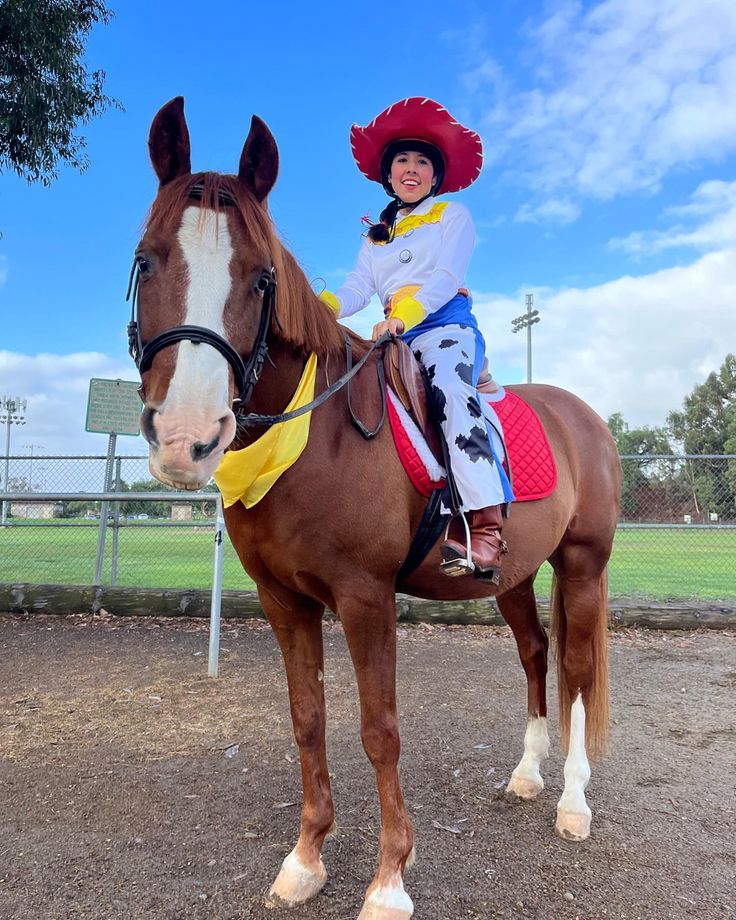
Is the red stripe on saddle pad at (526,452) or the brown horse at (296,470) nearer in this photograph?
the brown horse at (296,470)

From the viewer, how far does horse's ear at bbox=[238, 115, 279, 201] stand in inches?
77.8

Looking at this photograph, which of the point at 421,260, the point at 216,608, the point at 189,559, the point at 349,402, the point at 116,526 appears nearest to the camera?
the point at 349,402

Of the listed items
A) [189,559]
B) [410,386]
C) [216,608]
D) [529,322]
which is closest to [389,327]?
[410,386]

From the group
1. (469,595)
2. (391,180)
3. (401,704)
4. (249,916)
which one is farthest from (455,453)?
(401,704)

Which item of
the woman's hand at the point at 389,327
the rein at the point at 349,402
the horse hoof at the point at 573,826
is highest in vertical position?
the woman's hand at the point at 389,327

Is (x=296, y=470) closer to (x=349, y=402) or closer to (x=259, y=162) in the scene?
(x=349, y=402)

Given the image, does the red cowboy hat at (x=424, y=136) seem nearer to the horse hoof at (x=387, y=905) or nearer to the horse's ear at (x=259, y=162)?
the horse's ear at (x=259, y=162)

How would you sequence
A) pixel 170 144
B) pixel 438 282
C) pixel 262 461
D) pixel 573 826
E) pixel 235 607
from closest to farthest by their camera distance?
pixel 170 144 → pixel 262 461 → pixel 438 282 → pixel 573 826 → pixel 235 607

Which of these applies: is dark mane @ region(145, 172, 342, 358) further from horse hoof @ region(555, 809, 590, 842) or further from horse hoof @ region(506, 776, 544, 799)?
horse hoof @ region(506, 776, 544, 799)

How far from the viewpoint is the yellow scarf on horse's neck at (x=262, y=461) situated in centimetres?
209

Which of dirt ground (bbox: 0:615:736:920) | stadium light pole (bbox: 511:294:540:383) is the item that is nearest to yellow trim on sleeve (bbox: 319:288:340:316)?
dirt ground (bbox: 0:615:736:920)

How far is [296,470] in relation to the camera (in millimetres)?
2150

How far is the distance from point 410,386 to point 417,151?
1326mm

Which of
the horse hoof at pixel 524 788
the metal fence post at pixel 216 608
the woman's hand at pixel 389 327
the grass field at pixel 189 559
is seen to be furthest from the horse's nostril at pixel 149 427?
the grass field at pixel 189 559
